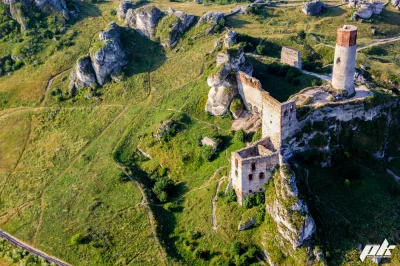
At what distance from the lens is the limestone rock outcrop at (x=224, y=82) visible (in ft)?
260

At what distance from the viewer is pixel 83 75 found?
323 feet

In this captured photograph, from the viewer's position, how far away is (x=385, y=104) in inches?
2827

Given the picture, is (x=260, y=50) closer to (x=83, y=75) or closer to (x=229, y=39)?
(x=229, y=39)

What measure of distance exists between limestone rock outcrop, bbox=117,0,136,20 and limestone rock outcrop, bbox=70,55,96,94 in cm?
1977

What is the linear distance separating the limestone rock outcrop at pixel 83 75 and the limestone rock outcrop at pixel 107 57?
102 centimetres

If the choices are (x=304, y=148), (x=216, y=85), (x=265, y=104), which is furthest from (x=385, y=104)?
(x=216, y=85)

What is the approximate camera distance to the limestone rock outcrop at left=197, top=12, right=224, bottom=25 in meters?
102

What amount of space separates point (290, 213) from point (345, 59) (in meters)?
24.9

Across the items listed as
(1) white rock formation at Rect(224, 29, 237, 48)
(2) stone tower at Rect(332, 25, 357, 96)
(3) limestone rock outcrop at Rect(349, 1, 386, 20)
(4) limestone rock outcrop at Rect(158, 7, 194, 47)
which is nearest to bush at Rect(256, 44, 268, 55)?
(1) white rock formation at Rect(224, 29, 237, 48)

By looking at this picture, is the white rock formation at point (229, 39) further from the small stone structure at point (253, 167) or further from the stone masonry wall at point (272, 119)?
the small stone structure at point (253, 167)

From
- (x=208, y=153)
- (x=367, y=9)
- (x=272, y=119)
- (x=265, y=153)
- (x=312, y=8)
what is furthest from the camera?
(x=312, y=8)

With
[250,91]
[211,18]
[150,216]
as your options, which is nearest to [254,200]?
[150,216]

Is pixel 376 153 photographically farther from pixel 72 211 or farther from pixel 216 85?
pixel 72 211

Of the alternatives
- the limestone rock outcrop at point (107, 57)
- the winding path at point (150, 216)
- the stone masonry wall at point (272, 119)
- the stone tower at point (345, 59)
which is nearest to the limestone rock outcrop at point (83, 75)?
the limestone rock outcrop at point (107, 57)
